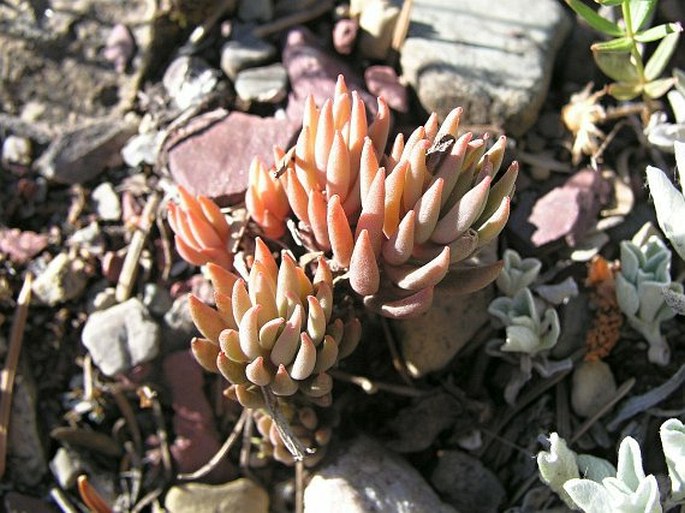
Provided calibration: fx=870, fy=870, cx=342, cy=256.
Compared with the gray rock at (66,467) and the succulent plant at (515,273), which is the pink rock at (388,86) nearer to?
the succulent plant at (515,273)

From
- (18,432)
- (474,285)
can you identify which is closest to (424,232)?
(474,285)

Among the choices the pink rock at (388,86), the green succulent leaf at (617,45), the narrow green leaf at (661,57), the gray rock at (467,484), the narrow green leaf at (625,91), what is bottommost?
the gray rock at (467,484)

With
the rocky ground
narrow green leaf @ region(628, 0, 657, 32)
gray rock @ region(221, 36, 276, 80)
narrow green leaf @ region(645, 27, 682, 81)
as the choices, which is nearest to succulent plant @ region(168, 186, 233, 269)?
the rocky ground

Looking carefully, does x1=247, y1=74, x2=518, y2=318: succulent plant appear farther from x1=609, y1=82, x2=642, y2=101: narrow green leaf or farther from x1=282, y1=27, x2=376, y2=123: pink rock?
x1=609, y1=82, x2=642, y2=101: narrow green leaf

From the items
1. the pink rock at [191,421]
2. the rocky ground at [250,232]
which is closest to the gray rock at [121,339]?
the rocky ground at [250,232]

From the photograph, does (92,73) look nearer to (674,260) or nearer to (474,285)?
(474,285)
